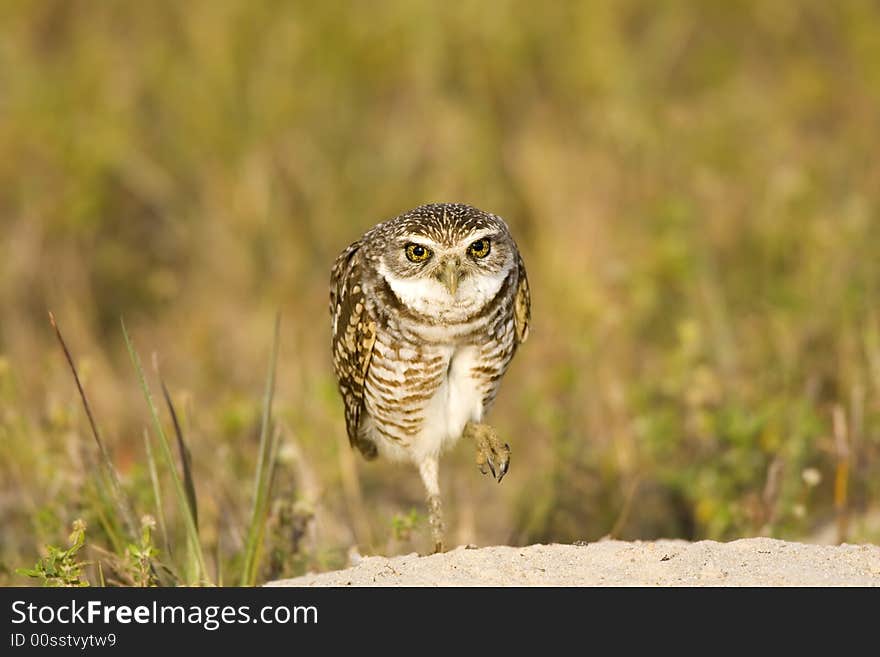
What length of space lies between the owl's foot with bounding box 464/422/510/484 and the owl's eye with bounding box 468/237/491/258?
2.20 feet

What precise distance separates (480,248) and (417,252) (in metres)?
0.20

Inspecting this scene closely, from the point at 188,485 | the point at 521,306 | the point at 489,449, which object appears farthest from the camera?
the point at 521,306

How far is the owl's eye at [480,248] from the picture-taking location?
3838mm

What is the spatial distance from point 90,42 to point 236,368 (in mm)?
3207

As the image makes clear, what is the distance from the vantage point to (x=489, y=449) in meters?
4.12

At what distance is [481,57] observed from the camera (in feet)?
27.3

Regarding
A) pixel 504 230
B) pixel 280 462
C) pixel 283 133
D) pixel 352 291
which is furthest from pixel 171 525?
pixel 283 133

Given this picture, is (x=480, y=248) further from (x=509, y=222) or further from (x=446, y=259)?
(x=509, y=222)

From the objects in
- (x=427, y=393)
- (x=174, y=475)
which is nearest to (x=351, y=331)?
(x=427, y=393)

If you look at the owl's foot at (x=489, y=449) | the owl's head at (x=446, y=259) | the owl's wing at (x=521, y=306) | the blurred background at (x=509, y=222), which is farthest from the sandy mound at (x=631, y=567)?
the blurred background at (x=509, y=222)

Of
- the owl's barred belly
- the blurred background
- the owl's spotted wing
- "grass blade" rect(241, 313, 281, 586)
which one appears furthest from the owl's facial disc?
the blurred background

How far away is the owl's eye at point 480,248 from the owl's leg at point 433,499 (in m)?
0.92

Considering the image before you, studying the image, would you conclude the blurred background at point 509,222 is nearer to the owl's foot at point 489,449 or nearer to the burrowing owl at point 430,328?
the burrowing owl at point 430,328

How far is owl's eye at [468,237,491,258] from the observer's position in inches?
151
